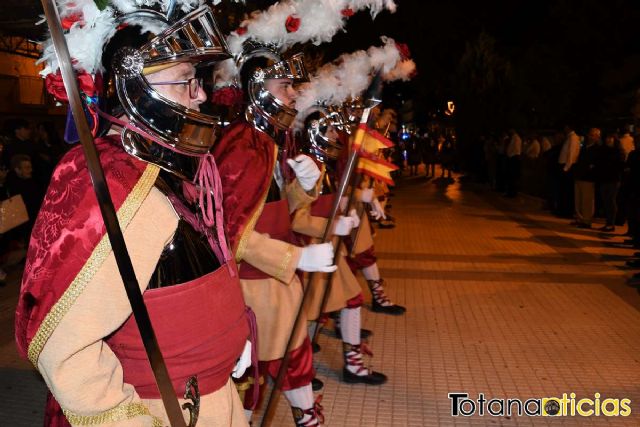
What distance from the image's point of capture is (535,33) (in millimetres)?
26906

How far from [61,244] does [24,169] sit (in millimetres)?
6780

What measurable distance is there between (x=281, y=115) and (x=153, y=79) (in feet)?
5.06

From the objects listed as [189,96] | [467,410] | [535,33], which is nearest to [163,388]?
[189,96]

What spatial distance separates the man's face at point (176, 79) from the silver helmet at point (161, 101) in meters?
0.03

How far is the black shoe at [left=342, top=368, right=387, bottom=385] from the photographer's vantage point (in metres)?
4.49

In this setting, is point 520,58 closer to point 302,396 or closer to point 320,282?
point 320,282

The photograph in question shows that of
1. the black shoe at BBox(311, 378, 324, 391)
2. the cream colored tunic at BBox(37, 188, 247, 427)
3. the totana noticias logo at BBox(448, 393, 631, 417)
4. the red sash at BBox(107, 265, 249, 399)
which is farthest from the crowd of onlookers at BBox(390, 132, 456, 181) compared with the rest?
the cream colored tunic at BBox(37, 188, 247, 427)

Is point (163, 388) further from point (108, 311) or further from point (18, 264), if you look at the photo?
point (18, 264)

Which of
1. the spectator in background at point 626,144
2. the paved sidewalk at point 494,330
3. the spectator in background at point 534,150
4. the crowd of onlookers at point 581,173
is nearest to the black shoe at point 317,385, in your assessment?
the paved sidewalk at point 494,330

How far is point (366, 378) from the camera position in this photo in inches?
177

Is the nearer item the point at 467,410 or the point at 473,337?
the point at 467,410

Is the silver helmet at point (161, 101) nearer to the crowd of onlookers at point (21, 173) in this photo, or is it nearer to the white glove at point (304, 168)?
the white glove at point (304, 168)

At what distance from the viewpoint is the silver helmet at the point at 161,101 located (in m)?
1.77

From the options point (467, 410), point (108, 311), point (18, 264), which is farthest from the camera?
point (18, 264)
